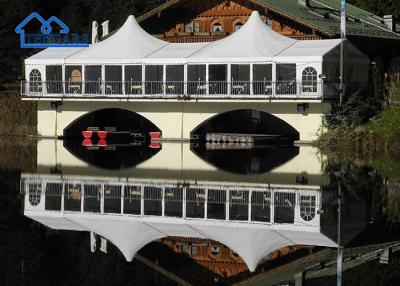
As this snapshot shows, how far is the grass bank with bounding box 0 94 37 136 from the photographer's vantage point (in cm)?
5094

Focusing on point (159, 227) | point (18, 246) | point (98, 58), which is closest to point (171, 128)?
point (98, 58)

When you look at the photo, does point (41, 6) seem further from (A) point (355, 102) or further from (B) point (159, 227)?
(B) point (159, 227)

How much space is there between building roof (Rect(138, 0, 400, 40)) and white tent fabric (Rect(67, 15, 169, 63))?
9.15ft

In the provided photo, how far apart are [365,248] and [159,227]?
442cm

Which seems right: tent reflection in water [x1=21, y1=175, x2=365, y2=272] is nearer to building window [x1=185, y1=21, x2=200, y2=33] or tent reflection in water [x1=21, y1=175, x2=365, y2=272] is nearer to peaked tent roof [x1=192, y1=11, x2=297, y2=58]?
peaked tent roof [x1=192, y1=11, x2=297, y2=58]

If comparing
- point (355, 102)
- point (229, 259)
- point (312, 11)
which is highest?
point (312, 11)

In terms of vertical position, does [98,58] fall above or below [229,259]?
above

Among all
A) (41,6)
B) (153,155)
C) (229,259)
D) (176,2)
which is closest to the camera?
(229,259)

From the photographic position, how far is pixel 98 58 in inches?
1777

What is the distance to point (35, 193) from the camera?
946 inches

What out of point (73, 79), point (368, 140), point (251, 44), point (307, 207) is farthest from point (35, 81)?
point (307, 207)

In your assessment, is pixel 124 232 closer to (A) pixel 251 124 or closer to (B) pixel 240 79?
(B) pixel 240 79

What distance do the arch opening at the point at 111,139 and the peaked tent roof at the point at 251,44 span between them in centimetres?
494

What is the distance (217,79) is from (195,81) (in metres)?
0.98
